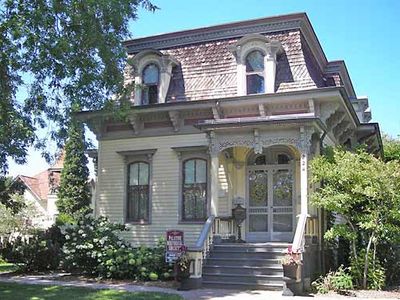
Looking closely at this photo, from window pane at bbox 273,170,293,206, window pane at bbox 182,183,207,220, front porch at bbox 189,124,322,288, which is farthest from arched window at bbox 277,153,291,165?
window pane at bbox 182,183,207,220

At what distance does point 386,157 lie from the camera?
2552cm

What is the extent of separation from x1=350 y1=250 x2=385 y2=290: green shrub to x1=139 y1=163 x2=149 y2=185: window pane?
7224 mm

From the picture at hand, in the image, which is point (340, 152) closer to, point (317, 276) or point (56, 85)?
point (317, 276)

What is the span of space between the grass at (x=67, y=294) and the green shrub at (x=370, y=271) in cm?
465

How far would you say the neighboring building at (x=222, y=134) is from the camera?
45.4 ft

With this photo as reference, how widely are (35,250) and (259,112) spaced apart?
8.22 metres

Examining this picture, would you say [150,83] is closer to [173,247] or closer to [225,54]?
[225,54]

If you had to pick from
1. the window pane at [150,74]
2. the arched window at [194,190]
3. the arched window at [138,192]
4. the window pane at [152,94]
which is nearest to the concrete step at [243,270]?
the arched window at [194,190]

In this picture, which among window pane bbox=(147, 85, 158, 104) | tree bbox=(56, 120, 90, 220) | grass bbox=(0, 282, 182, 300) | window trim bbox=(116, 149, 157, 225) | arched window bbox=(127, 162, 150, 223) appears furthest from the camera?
tree bbox=(56, 120, 90, 220)

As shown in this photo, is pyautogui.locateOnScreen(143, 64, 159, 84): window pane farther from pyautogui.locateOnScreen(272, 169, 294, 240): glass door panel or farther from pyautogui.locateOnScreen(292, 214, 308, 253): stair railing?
pyautogui.locateOnScreen(292, 214, 308, 253): stair railing

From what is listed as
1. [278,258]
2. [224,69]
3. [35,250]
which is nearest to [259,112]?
[224,69]

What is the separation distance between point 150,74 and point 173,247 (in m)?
6.77

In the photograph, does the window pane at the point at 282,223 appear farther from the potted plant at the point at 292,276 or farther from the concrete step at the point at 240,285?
Result: the potted plant at the point at 292,276

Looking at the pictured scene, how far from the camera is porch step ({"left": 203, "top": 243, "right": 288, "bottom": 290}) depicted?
39.4 ft
